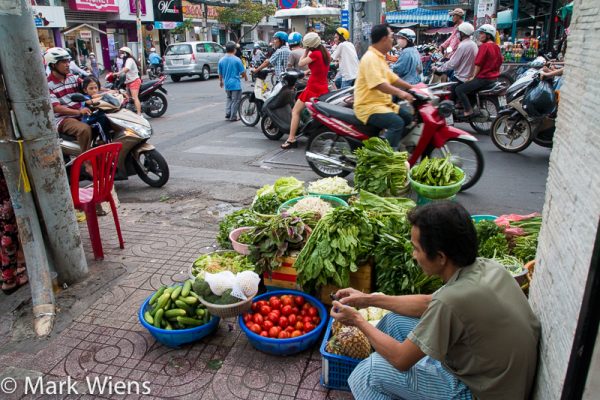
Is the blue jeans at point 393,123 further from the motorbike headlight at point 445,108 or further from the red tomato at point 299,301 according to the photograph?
the red tomato at point 299,301

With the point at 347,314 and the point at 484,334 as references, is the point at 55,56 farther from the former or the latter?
the point at 484,334

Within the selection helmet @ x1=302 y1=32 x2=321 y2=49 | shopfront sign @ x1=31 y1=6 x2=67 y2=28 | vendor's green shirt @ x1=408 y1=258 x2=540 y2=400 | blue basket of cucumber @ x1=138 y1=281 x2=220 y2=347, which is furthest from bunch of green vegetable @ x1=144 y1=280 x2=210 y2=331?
shopfront sign @ x1=31 y1=6 x2=67 y2=28

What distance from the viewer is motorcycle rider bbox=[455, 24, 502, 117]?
8.53 meters

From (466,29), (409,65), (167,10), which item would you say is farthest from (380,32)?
(167,10)

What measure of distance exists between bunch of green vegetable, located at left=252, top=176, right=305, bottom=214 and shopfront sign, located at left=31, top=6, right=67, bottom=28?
22.3 metres

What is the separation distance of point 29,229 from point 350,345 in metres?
2.66

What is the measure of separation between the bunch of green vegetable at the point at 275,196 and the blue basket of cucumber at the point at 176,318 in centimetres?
148

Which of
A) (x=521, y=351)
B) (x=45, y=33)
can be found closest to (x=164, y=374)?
(x=521, y=351)

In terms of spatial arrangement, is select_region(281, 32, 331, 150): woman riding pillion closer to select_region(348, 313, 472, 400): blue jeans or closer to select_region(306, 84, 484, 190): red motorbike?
select_region(306, 84, 484, 190): red motorbike

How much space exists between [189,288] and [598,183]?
264 cm

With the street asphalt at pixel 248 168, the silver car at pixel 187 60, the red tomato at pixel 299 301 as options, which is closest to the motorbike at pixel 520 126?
the street asphalt at pixel 248 168

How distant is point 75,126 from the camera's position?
5.88 m

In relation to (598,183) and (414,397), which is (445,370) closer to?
(414,397)

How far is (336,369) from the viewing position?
8.95 ft
